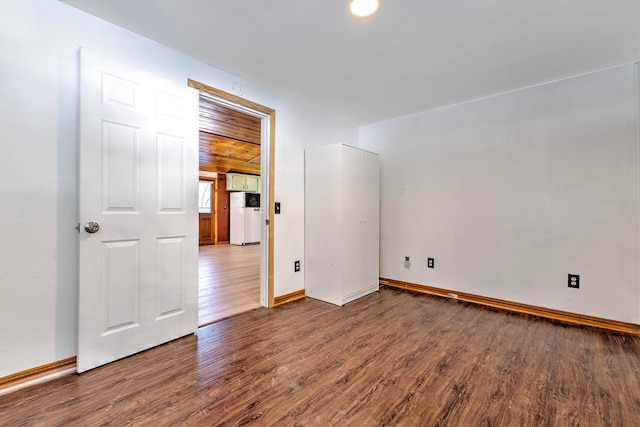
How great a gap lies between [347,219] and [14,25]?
2698mm

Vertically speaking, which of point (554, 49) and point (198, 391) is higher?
point (554, 49)

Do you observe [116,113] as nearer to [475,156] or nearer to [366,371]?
[366,371]

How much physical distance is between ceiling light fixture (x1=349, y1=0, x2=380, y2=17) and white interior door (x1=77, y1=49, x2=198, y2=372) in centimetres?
137

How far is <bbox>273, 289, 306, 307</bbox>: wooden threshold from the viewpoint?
282cm

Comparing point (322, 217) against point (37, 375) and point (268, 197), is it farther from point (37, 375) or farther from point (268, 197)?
point (37, 375)

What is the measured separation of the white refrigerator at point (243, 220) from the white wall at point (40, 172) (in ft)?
20.5

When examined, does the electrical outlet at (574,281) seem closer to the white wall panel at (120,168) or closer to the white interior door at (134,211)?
the white interior door at (134,211)

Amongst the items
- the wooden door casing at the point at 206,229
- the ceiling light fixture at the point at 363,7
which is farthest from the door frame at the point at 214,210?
the ceiling light fixture at the point at 363,7

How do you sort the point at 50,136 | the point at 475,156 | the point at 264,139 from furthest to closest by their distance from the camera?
the point at 475,156, the point at 264,139, the point at 50,136

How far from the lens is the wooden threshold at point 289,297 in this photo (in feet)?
9.24

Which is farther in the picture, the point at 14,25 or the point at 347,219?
the point at 347,219

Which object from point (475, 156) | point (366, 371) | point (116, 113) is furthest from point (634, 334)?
point (116, 113)

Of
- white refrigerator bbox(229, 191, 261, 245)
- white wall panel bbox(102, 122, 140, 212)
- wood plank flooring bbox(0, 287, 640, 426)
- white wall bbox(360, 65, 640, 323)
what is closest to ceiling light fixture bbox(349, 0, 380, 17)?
white wall bbox(360, 65, 640, 323)

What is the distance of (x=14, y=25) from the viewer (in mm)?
1461
